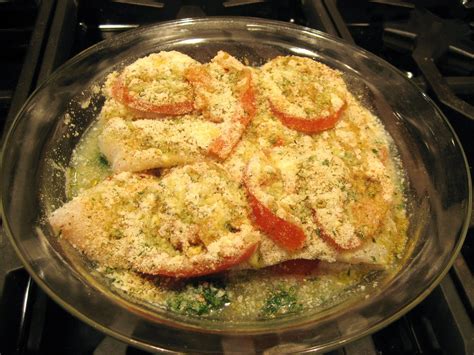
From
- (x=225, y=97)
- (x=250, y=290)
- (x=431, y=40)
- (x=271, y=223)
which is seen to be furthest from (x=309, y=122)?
(x=431, y=40)

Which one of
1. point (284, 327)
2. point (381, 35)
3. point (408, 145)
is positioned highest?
point (381, 35)

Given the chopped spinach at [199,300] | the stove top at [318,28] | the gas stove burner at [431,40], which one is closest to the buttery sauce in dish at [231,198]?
the chopped spinach at [199,300]

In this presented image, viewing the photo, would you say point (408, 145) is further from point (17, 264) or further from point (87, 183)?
point (17, 264)

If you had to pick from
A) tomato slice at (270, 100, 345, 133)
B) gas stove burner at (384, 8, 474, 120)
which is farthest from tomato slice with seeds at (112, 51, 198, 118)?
gas stove burner at (384, 8, 474, 120)

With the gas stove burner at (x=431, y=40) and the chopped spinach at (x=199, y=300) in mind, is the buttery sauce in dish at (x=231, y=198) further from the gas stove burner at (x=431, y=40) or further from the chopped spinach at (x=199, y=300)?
the gas stove burner at (x=431, y=40)

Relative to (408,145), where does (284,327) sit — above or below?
below

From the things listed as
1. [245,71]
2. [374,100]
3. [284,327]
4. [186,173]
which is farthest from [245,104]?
[284,327]
